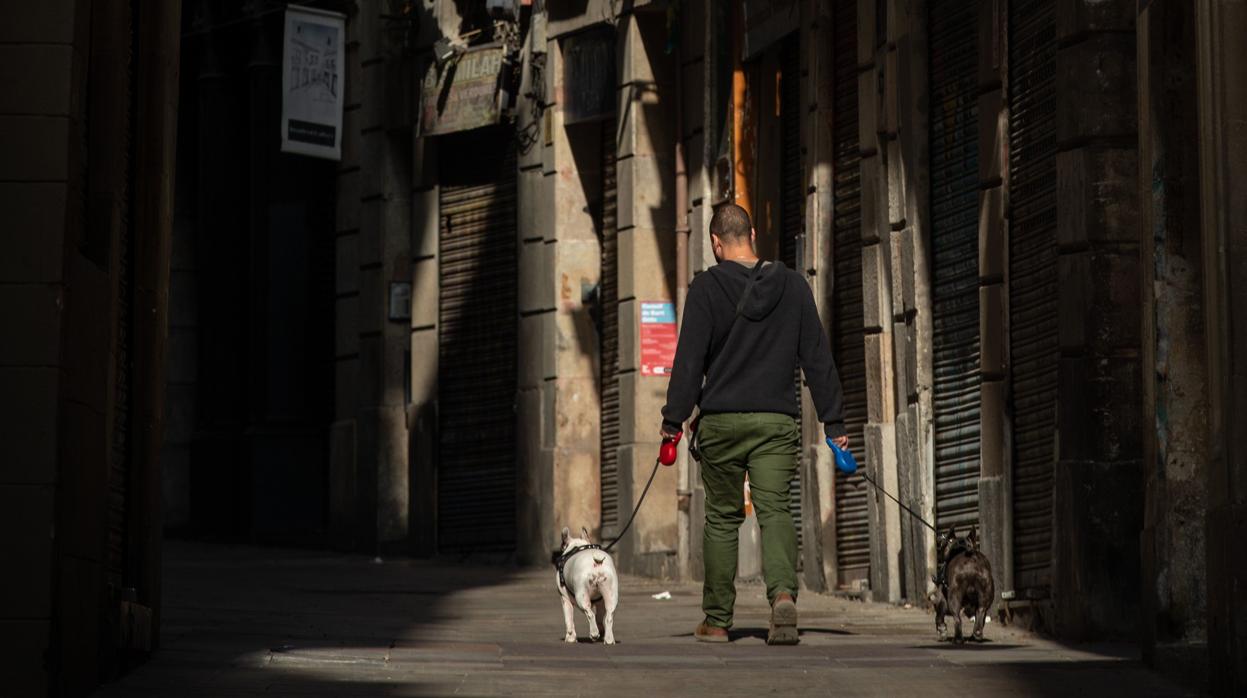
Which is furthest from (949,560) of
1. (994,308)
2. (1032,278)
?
(994,308)

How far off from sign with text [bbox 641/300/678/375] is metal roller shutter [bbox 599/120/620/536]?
1.48 metres

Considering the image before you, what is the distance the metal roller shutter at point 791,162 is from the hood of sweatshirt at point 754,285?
257 inches

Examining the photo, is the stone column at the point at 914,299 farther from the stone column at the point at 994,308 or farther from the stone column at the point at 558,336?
the stone column at the point at 558,336

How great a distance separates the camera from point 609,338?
2261 centimetres

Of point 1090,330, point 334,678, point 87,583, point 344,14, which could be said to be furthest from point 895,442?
point 344,14

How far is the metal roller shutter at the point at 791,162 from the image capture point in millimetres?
18266

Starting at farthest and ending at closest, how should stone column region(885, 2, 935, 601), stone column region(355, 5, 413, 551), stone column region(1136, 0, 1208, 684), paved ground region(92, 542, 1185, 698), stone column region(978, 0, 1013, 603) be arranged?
stone column region(355, 5, 413, 551)
stone column region(885, 2, 935, 601)
stone column region(978, 0, 1013, 603)
stone column region(1136, 0, 1208, 684)
paved ground region(92, 542, 1185, 698)

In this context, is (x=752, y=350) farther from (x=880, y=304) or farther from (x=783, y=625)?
(x=880, y=304)

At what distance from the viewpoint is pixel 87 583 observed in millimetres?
8258

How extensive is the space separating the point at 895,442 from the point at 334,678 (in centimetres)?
702

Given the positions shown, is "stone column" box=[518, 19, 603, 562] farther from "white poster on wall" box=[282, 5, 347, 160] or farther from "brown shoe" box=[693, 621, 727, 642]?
"brown shoe" box=[693, 621, 727, 642]

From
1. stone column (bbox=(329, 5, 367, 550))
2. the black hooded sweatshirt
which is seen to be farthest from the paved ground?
stone column (bbox=(329, 5, 367, 550))

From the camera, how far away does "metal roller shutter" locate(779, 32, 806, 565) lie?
18.3 metres

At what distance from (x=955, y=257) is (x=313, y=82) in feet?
41.0
